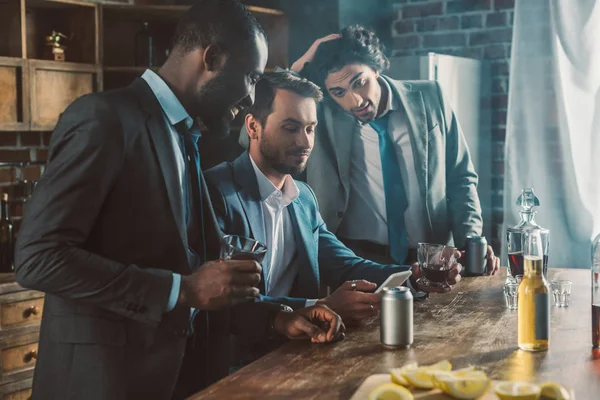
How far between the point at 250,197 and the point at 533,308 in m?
1.15

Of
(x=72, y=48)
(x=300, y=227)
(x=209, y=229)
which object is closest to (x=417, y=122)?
(x=300, y=227)

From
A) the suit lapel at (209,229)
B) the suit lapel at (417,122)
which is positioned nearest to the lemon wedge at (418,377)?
the suit lapel at (209,229)

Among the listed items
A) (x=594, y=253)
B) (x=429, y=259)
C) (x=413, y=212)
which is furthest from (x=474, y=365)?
(x=413, y=212)

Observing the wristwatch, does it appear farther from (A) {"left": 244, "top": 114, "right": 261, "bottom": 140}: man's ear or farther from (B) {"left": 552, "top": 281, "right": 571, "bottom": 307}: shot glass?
(A) {"left": 244, "top": 114, "right": 261, "bottom": 140}: man's ear

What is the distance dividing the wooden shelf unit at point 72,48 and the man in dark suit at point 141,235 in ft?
5.45

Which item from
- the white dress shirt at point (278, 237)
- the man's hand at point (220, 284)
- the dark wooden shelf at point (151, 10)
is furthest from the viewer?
the dark wooden shelf at point (151, 10)

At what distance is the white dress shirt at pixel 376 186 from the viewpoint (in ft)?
11.2

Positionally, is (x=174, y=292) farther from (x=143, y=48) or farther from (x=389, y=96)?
(x=143, y=48)

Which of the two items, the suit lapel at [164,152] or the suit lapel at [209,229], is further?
the suit lapel at [209,229]

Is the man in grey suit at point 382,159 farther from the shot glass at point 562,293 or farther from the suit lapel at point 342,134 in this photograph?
the shot glass at point 562,293

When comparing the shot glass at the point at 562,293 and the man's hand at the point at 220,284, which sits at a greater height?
the man's hand at the point at 220,284

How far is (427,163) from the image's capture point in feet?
11.2

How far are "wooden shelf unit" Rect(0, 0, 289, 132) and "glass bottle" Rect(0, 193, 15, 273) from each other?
0.37 m

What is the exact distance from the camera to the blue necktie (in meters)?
3.49
